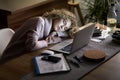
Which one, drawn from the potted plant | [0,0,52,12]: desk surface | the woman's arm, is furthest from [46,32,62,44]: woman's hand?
the potted plant

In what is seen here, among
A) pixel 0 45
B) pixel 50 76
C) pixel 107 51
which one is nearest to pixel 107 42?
pixel 107 51

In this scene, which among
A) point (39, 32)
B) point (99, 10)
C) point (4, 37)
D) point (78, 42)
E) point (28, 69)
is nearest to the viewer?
point (28, 69)

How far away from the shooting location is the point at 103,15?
9.93 feet

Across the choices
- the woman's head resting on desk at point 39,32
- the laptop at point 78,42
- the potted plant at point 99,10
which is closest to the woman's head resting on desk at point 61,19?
the woman's head resting on desk at point 39,32

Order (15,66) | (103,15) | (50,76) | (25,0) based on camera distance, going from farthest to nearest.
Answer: (103,15), (25,0), (15,66), (50,76)

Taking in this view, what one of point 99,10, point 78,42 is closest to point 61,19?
point 78,42

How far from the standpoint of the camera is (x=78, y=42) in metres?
1.73

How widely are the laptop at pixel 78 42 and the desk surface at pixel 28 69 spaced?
9.6 inches

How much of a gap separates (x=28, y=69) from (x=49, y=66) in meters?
0.13

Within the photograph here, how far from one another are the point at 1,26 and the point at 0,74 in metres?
1.21

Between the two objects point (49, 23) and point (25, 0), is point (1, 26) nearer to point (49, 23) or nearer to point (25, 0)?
point (25, 0)

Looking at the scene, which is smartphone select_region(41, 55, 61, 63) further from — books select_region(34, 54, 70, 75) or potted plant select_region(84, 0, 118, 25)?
potted plant select_region(84, 0, 118, 25)

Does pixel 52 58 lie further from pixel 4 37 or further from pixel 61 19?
pixel 4 37

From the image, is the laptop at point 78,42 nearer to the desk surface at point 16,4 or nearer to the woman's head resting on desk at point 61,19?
the woman's head resting on desk at point 61,19
